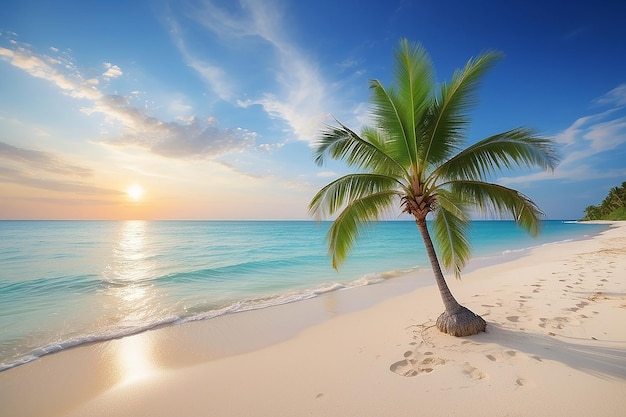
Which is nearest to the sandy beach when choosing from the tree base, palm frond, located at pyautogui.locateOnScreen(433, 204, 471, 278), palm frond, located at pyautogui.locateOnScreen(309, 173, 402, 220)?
the tree base

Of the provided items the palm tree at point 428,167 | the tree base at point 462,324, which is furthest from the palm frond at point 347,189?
the tree base at point 462,324

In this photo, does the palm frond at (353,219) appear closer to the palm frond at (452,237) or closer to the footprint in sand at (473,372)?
the palm frond at (452,237)

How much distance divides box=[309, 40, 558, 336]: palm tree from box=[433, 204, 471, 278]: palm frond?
2 cm

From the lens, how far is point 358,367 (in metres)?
4.46

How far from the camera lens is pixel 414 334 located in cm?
563

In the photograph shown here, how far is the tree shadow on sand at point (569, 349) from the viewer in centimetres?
386

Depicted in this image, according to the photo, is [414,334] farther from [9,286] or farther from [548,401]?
[9,286]

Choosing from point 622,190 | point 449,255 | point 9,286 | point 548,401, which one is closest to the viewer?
point 548,401

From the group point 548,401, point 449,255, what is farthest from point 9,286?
point 548,401

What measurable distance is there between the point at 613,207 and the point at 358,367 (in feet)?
314

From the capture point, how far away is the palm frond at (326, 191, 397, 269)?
591 cm

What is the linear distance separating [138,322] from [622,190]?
93648mm

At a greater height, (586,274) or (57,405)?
(586,274)

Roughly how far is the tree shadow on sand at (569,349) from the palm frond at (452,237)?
1.38 meters
